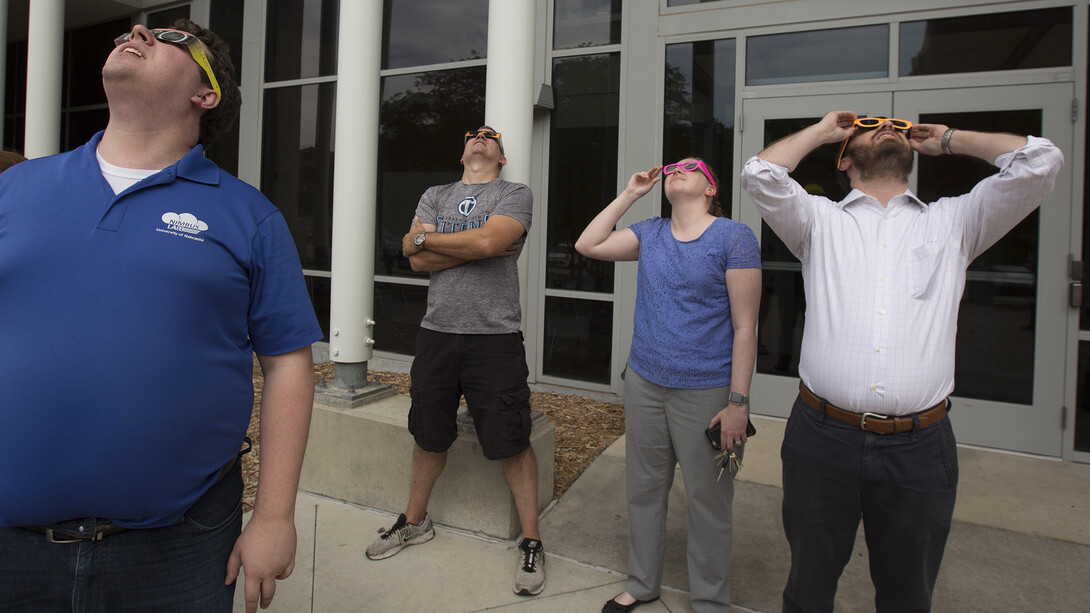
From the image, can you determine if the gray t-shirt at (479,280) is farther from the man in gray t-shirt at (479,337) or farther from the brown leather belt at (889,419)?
the brown leather belt at (889,419)

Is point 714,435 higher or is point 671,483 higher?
point 714,435

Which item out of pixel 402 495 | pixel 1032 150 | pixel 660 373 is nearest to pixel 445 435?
pixel 402 495

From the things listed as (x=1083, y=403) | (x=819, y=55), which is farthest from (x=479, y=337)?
(x=1083, y=403)

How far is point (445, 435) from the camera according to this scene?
10.6 ft

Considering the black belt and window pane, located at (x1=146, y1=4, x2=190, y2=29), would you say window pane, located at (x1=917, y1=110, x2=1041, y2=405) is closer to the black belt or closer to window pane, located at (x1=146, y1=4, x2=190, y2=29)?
the black belt

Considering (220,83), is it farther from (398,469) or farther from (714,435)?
(398,469)

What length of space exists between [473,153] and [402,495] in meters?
1.93

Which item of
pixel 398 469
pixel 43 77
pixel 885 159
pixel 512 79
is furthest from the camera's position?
pixel 43 77

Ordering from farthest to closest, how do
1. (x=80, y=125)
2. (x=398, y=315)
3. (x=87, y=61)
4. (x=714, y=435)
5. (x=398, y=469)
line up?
(x=80, y=125) < (x=87, y=61) < (x=398, y=315) < (x=398, y=469) < (x=714, y=435)

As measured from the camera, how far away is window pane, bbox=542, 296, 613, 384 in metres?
6.09

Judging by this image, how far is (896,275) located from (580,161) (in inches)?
166

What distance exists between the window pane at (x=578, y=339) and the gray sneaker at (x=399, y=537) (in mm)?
2914

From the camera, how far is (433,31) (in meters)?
6.92

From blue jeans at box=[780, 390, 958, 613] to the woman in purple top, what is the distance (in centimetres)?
38
